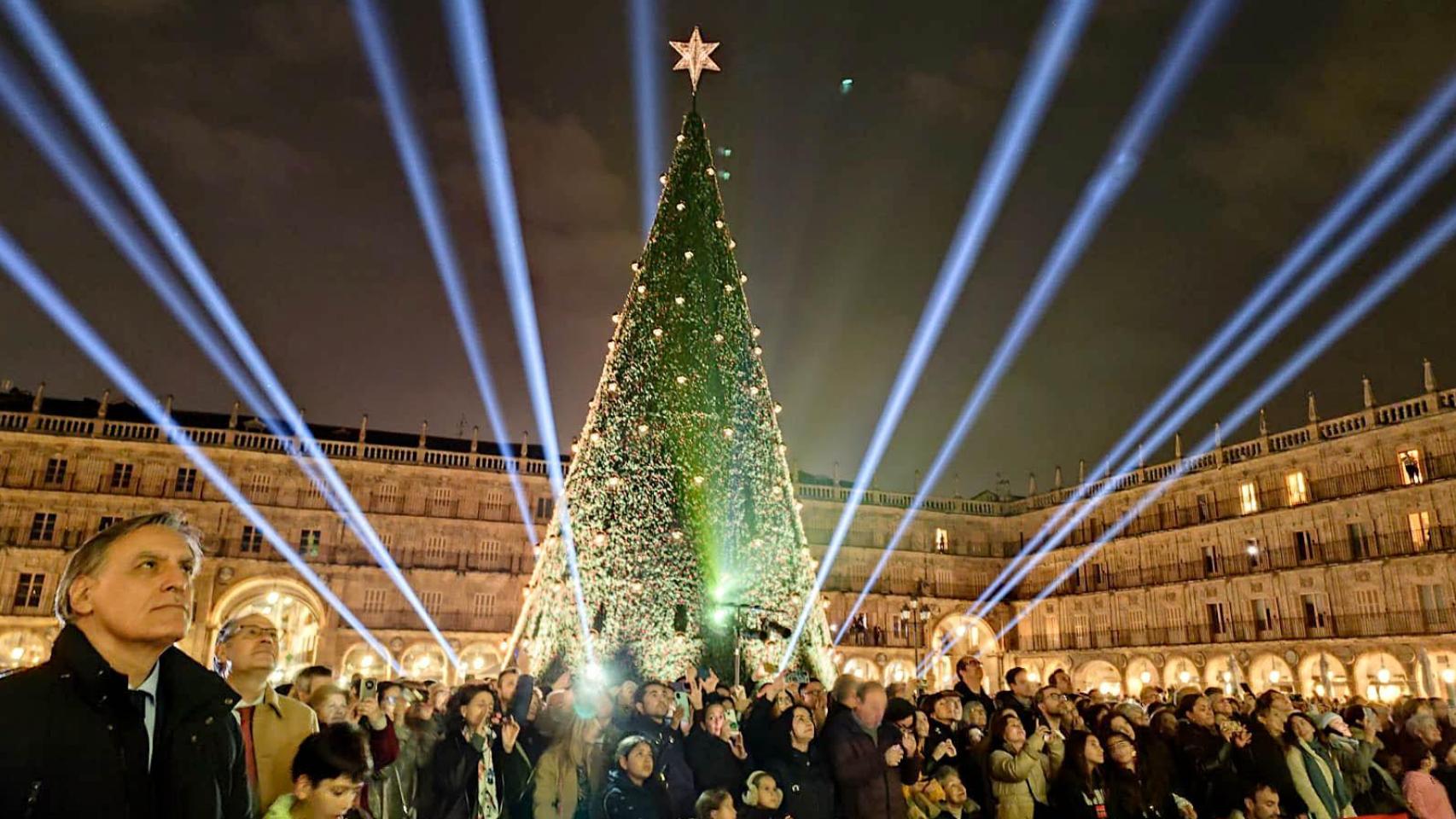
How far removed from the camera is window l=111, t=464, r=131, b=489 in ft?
106

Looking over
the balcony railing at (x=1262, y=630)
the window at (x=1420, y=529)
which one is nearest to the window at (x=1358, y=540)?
the window at (x=1420, y=529)

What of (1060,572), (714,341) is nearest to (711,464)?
(714,341)

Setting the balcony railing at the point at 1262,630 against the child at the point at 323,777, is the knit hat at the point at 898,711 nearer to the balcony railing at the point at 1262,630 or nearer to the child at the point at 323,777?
the child at the point at 323,777

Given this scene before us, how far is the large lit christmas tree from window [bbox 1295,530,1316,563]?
2713 cm

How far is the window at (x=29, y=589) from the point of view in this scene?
2989 centimetres

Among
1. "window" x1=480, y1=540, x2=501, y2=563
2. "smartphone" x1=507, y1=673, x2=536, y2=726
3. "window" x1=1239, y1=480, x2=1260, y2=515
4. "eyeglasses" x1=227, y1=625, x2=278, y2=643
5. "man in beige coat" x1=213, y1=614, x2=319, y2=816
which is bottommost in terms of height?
"smartphone" x1=507, y1=673, x2=536, y2=726

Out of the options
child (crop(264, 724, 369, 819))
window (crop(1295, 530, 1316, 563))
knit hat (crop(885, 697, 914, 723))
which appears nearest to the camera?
child (crop(264, 724, 369, 819))

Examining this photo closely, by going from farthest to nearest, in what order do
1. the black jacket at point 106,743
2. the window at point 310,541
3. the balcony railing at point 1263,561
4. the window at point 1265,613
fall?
the window at point 310,541
the window at point 1265,613
the balcony railing at point 1263,561
the black jacket at point 106,743

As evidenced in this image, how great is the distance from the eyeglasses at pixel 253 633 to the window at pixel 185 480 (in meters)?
34.9

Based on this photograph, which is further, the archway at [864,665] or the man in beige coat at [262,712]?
the archway at [864,665]

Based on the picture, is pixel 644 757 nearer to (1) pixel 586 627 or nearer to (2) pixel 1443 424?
(1) pixel 586 627

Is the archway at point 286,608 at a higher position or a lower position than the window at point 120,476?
lower

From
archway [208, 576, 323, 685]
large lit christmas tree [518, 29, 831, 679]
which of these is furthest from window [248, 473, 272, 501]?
large lit christmas tree [518, 29, 831, 679]

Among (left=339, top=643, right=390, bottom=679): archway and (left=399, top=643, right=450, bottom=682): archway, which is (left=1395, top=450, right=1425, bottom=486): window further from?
(left=339, top=643, right=390, bottom=679): archway
